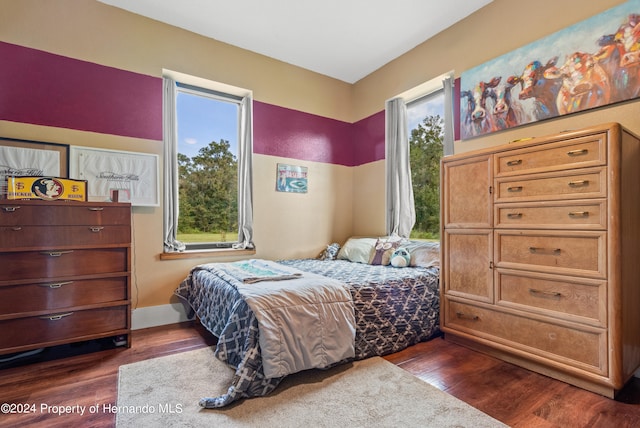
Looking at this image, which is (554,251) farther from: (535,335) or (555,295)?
(535,335)

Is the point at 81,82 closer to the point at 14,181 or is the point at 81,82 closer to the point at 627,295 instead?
the point at 14,181

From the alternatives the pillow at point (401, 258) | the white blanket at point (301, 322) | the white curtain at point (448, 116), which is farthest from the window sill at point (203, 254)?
the white curtain at point (448, 116)

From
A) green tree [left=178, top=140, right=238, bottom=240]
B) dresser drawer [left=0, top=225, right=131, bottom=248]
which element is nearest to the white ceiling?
green tree [left=178, top=140, right=238, bottom=240]

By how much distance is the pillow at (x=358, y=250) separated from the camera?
3.42 metres

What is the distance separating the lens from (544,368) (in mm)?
1935

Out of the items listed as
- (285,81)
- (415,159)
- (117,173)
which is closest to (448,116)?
(415,159)

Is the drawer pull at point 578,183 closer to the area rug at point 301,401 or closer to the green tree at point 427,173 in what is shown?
the area rug at point 301,401

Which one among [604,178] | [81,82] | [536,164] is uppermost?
[81,82]

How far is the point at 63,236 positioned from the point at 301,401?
1.98 meters

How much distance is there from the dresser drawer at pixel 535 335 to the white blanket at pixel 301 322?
36.3 inches

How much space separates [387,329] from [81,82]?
327 centimetres

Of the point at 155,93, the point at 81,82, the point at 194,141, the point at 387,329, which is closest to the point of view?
the point at 387,329

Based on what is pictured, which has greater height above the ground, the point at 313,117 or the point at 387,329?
the point at 313,117

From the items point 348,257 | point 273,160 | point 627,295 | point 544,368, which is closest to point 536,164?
point 627,295
